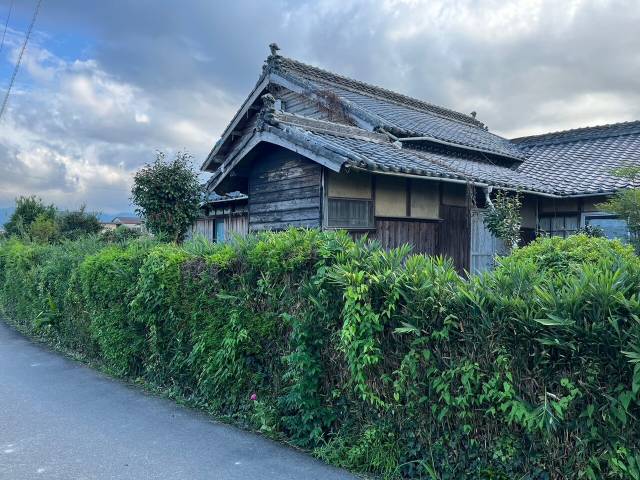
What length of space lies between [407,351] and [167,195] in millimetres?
9271

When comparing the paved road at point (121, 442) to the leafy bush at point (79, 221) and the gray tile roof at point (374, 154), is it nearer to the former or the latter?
the gray tile roof at point (374, 154)

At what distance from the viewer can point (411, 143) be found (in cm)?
1219

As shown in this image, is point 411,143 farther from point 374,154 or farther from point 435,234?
point 374,154

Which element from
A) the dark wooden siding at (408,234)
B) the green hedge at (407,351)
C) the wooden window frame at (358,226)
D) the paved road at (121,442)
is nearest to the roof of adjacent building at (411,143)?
the wooden window frame at (358,226)

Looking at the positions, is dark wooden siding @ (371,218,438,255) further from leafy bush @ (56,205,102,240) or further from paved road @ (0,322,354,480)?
leafy bush @ (56,205,102,240)

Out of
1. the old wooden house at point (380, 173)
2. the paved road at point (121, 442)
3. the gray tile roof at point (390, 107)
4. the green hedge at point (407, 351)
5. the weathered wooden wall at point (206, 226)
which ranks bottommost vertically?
the paved road at point (121, 442)

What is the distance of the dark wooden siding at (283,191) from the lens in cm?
884

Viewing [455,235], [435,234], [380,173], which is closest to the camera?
[380,173]

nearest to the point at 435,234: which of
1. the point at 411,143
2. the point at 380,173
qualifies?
the point at 380,173

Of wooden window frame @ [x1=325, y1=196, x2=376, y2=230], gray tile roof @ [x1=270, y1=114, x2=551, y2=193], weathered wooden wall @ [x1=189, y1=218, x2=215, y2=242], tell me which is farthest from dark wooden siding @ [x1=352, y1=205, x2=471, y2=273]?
weathered wooden wall @ [x1=189, y1=218, x2=215, y2=242]

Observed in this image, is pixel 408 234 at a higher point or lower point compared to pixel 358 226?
lower

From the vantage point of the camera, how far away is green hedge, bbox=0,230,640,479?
3070 mm

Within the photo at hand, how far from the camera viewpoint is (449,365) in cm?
365

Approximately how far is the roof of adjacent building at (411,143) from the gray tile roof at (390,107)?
1.6 inches
